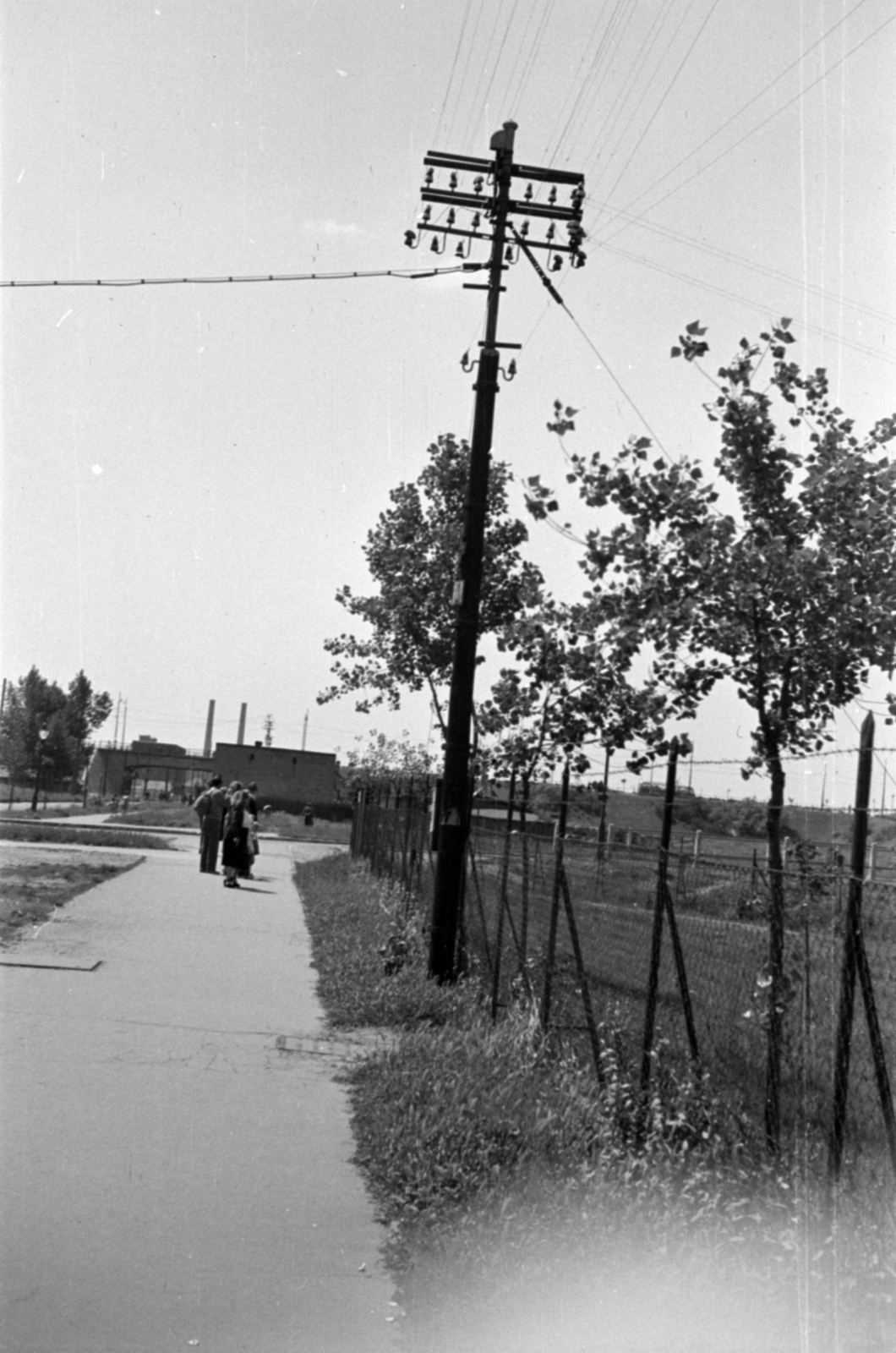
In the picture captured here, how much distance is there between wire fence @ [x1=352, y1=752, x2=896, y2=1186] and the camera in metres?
5.08

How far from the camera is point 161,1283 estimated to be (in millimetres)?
4652

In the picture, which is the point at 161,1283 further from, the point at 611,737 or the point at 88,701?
the point at 88,701

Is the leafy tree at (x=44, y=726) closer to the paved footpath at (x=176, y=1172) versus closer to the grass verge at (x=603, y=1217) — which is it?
the paved footpath at (x=176, y=1172)

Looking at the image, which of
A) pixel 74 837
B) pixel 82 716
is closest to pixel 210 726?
pixel 82 716

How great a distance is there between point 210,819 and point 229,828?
191 cm

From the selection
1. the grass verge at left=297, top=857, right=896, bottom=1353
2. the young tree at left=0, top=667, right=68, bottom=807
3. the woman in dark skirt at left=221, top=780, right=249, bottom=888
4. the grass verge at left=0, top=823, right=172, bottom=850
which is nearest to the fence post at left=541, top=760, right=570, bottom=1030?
the grass verge at left=297, top=857, right=896, bottom=1353

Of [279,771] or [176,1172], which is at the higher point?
[279,771]

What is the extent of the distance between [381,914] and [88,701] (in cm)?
10139

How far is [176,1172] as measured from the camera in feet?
19.4

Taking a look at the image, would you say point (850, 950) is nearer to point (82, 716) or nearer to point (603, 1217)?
point (603, 1217)

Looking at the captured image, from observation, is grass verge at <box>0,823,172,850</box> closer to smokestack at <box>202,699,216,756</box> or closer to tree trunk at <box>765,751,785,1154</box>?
tree trunk at <box>765,751,785,1154</box>

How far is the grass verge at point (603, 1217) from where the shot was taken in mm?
4332

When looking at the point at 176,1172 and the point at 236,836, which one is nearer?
the point at 176,1172

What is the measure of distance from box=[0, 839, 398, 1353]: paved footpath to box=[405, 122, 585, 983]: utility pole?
1308mm
